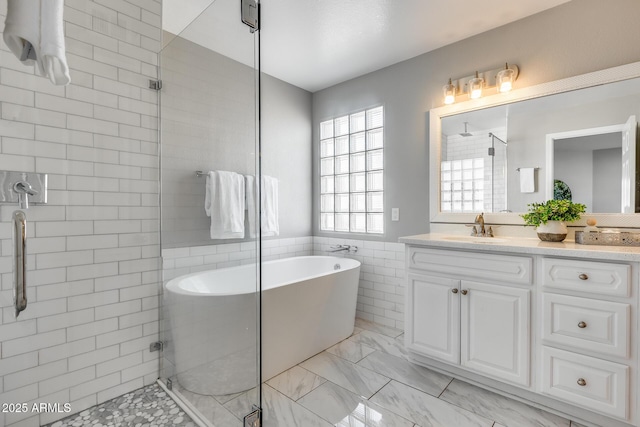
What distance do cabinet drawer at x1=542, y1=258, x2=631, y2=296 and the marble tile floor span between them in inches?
29.8

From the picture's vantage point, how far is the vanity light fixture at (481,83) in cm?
234

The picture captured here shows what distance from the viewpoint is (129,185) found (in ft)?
6.49

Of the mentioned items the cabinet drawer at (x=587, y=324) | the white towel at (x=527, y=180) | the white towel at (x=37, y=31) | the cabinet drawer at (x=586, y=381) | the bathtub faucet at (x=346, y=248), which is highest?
the white towel at (x=37, y=31)

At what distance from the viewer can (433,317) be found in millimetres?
2162

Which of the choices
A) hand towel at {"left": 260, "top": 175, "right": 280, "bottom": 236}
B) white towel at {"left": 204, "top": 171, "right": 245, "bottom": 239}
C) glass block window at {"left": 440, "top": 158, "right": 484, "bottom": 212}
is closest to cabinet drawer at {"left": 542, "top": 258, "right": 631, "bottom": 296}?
glass block window at {"left": 440, "top": 158, "right": 484, "bottom": 212}

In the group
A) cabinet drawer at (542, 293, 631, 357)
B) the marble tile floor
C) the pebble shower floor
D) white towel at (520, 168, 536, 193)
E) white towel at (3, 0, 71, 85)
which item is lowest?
the marble tile floor

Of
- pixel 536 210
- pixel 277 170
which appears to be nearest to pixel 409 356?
pixel 536 210

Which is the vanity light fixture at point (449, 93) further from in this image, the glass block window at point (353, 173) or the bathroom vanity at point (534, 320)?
the bathroom vanity at point (534, 320)

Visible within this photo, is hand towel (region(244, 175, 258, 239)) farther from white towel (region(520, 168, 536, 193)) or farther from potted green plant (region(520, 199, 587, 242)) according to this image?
white towel (region(520, 168, 536, 193))

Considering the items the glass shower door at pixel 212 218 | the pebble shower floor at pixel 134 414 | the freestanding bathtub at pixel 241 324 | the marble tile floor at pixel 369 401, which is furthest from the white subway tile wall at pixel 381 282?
the pebble shower floor at pixel 134 414

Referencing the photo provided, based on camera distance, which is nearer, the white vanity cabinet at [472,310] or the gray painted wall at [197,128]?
the gray painted wall at [197,128]

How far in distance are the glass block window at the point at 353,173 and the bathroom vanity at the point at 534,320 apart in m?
1.10

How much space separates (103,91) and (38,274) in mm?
1096

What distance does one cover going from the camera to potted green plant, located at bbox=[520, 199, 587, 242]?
201 centimetres
